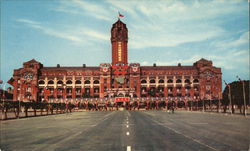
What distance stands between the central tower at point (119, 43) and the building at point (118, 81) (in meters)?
0.85

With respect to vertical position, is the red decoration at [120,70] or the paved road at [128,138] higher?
the red decoration at [120,70]

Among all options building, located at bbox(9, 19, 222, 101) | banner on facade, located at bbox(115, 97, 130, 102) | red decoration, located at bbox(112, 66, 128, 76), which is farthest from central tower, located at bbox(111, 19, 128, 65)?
banner on facade, located at bbox(115, 97, 130, 102)

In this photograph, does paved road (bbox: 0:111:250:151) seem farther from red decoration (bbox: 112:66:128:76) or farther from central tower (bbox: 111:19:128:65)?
central tower (bbox: 111:19:128:65)

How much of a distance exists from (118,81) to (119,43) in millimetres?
24930

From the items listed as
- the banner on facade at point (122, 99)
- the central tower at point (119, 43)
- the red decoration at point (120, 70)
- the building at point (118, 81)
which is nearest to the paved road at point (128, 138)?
the banner on facade at point (122, 99)

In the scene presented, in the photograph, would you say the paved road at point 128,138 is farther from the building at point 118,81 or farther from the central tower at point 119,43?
the central tower at point 119,43

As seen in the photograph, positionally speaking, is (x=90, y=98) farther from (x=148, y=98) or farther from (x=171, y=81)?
(x=171, y=81)

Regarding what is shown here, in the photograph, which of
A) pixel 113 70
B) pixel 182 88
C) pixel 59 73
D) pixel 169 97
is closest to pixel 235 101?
pixel 169 97

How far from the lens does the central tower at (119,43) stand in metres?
154

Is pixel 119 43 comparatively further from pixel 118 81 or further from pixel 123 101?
pixel 123 101

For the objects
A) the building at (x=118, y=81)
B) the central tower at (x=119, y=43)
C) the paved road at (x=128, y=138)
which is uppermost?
the central tower at (x=119, y=43)

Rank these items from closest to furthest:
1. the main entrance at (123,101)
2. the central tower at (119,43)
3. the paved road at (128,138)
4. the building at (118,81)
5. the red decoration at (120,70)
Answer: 1. the paved road at (128,138)
2. the main entrance at (123,101)
3. the building at (118,81)
4. the red decoration at (120,70)
5. the central tower at (119,43)

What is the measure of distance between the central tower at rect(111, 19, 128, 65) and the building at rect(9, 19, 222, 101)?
33.3 inches

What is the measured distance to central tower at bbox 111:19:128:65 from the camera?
154 metres
